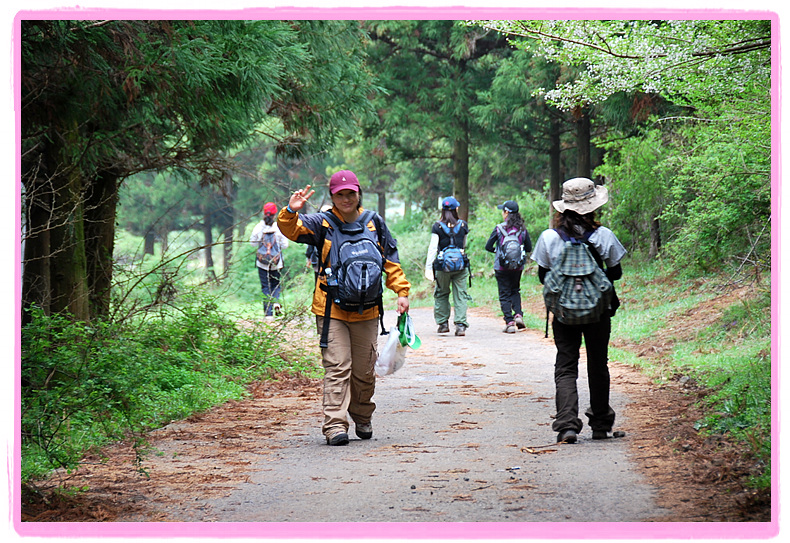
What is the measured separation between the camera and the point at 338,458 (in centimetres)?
621

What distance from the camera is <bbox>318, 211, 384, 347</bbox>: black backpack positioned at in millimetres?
6578

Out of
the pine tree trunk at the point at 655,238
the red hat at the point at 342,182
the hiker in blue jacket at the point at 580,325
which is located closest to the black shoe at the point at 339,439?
the hiker in blue jacket at the point at 580,325

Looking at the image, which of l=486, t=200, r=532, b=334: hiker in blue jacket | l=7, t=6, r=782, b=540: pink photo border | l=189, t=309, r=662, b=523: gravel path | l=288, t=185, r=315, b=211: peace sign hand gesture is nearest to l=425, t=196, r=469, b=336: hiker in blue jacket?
l=486, t=200, r=532, b=334: hiker in blue jacket

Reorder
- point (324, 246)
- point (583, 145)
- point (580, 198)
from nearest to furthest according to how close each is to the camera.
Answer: point (580, 198) < point (324, 246) < point (583, 145)

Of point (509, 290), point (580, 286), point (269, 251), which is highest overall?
point (269, 251)

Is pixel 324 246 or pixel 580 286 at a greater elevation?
pixel 324 246

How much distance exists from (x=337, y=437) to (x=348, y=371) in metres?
0.51

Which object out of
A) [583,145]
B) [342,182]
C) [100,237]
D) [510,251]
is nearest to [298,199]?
[342,182]

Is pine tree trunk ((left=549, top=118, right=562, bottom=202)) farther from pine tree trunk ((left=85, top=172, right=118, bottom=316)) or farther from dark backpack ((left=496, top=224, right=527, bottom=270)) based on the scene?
pine tree trunk ((left=85, top=172, right=118, bottom=316))

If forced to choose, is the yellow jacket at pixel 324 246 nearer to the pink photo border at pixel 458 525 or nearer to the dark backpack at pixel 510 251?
the pink photo border at pixel 458 525

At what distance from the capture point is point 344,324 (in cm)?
682

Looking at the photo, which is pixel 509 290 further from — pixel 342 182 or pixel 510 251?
pixel 342 182

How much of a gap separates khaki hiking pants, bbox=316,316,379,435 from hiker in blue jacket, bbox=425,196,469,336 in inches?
261

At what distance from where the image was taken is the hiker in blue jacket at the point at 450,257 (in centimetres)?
1372
